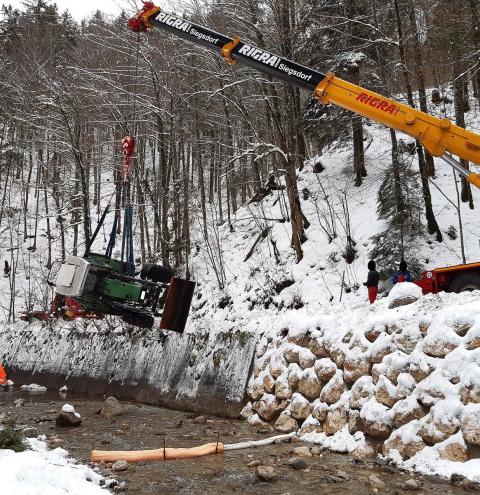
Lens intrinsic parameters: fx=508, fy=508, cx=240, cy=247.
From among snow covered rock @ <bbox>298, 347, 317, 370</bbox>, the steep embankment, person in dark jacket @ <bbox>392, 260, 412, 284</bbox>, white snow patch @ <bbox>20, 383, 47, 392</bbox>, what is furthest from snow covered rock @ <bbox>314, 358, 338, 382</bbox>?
white snow patch @ <bbox>20, 383, 47, 392</bbox>

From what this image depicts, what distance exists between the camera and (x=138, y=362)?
12078 mm

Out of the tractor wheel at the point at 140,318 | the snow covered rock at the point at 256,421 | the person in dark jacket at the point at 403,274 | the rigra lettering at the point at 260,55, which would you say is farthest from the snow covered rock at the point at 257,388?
the rigra lettering at the point at 260,55

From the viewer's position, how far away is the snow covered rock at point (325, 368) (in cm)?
766

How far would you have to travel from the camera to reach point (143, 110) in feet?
52.6

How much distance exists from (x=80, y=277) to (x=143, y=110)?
8781 millimetres

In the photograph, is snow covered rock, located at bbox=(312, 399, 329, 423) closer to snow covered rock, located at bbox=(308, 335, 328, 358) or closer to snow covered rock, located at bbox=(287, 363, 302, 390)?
snow covered rock, located at bbox=(287, 363, 302, 390)

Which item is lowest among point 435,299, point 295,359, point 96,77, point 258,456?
point 258,456

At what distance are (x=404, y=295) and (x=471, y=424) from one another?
212cm

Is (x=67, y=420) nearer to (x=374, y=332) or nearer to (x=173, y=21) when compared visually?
(x=374, y=332)

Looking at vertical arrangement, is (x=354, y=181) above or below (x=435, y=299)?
above

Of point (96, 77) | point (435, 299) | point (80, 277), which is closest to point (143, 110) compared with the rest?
point (96, 77)

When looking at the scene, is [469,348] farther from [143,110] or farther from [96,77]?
[96,77]

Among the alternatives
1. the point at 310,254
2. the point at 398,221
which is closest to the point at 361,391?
the point at 398,221

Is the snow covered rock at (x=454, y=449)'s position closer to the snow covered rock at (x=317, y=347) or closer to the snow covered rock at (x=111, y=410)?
the snow covered rock at (x=317, y=347)
